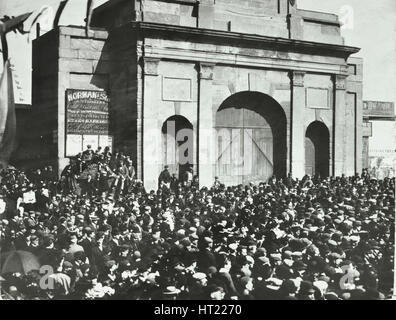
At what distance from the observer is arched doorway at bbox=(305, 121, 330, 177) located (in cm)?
3094

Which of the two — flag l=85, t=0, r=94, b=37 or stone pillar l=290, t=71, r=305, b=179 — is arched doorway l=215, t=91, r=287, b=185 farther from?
flag l=85, t=0, r=94, b=37

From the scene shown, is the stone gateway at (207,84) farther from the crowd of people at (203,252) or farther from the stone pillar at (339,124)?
the crowd of people at (203,252)

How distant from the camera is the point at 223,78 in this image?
28.0 m

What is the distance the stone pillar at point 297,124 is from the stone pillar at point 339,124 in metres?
1.97

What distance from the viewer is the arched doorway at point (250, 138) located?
91.7 ft

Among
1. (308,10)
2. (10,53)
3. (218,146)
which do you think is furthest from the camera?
(308,10)

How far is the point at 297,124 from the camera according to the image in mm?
30000

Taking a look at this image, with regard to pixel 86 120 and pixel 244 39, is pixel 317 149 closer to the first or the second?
pixel 244 39

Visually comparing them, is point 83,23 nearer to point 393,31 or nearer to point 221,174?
point 221,174

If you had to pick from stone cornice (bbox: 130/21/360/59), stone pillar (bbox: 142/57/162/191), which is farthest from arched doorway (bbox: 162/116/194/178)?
stone cornice (bbox: 130/21/360/59)

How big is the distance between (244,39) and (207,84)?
105 inches

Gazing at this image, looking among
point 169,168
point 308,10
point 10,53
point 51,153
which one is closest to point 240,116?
point 169,168
